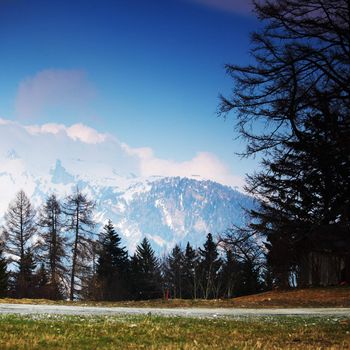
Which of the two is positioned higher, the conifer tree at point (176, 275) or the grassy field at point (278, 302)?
the conifer tree at point (176, 275)

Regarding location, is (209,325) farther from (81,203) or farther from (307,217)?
(81,203)

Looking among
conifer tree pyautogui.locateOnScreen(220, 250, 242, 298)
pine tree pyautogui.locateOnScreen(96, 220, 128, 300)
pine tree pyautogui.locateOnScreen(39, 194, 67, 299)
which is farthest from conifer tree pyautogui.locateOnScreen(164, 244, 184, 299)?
pine tree pyautogui.locateOnScreen(39, 194, 67, 299)

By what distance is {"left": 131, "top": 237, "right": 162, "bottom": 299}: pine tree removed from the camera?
87750 mm

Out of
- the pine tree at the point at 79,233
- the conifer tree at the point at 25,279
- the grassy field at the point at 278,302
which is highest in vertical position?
the pine tree at the point at 79,233

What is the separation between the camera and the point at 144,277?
8944 centimetres

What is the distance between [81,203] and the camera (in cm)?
5578

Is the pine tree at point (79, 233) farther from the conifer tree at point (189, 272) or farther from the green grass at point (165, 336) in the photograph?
the green grass at point (165, 336)

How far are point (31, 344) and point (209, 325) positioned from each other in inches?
200

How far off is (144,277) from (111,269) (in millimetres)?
9253

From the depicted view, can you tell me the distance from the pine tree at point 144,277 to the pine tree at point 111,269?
2250 mm

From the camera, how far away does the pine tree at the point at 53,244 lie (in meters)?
52.5

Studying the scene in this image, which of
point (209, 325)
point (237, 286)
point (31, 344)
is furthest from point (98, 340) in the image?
point (237, 286)

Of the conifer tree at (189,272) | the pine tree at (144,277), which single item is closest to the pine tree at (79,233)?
the pine tree at (144,277)

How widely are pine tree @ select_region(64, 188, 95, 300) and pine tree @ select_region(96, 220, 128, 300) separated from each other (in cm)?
1765
